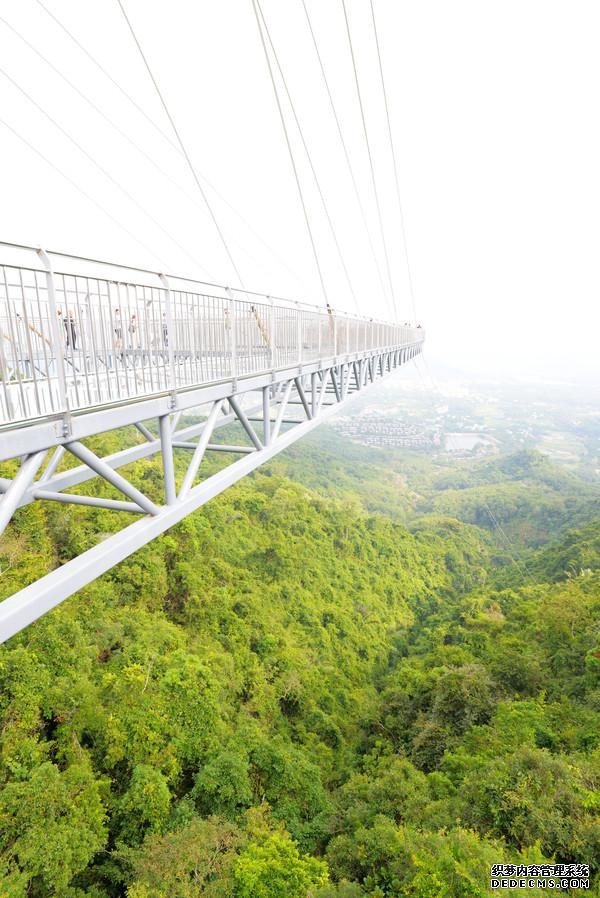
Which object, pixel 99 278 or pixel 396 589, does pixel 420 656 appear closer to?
pixel 396 589

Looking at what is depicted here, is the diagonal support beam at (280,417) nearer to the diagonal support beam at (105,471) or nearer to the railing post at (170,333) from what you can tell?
the railing post at (170,333)

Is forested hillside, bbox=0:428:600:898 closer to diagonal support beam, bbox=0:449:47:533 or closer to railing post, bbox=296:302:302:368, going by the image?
railing post, bbox=296:302:302:368

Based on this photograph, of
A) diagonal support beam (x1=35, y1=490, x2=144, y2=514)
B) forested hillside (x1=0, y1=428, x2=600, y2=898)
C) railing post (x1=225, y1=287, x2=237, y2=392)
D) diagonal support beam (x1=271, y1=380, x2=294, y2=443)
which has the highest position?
railing post (x1=225, y1=287, x2=237, y2=392)

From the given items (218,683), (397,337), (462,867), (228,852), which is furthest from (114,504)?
(397,337)

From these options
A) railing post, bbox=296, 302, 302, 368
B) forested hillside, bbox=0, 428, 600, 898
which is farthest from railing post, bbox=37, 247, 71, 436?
forested hillside, bbox=0, 428, 600, 898

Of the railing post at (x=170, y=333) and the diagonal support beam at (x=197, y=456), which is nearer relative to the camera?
the railing post at (x=170, y=333)

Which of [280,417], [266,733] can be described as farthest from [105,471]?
[266,733]

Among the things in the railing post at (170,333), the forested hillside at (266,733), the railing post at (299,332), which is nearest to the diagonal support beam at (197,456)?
the railing post at (170,333)

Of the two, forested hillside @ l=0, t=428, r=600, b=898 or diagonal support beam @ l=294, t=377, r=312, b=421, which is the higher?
diagonal support beam @ l=294, t=377, r=312, b=421
